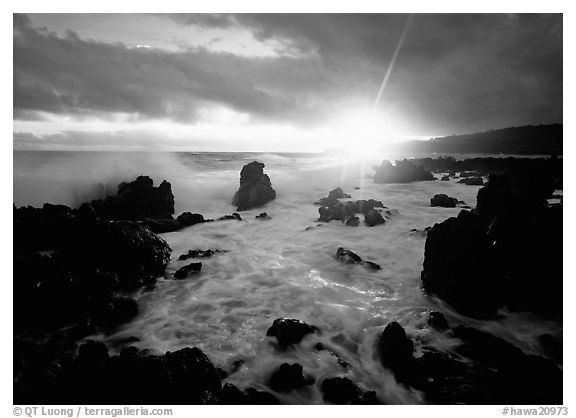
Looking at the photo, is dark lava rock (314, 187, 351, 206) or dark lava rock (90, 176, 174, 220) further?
dark lava rock (314, 187, 351, 206)

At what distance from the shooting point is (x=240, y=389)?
4445 mm

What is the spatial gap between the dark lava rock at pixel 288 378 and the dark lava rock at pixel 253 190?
46.0 feet

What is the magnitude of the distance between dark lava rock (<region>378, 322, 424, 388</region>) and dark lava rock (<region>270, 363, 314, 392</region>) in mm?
1278

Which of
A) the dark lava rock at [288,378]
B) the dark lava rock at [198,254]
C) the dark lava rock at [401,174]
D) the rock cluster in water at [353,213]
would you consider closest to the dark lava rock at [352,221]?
the rock cluster in water at [353,213]

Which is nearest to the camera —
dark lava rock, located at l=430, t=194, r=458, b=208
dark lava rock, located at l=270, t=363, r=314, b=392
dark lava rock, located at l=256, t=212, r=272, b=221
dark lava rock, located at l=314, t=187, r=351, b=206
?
dark lava rock, located at l=270, t=363, r=314, b=392

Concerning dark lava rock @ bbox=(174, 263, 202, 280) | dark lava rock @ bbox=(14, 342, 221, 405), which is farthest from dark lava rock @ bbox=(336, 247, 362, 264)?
dark lava rock @ bbox=(14, 342, 221, 405)

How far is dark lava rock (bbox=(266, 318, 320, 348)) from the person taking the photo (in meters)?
5.45

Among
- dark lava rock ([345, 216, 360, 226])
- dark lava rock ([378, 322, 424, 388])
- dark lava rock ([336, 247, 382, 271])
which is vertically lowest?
dark lava rock ([378, 322, 424, 388])

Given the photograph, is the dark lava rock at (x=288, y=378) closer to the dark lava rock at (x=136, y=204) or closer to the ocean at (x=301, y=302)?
the ocean at (x=301, y=302)

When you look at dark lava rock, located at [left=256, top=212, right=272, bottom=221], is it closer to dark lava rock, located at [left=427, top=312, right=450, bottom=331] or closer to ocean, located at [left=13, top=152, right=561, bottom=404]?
ocean, located at [left=13, top=152, right=561, bottom=404]
